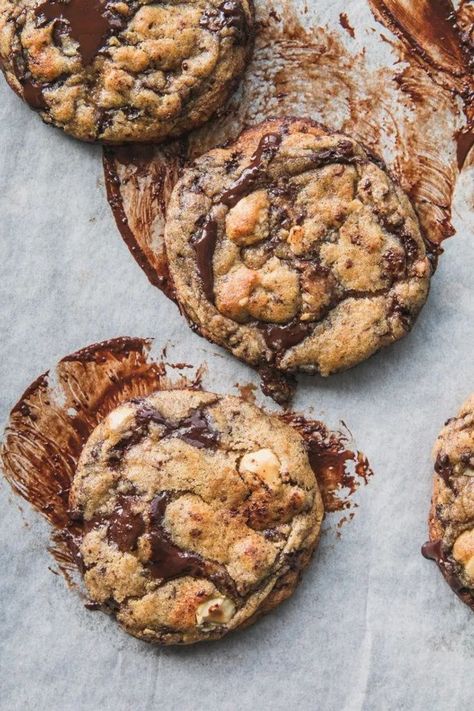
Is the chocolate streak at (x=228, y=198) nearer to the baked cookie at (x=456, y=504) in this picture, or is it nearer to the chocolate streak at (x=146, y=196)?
the chocolate streak at (x=146, y=196)

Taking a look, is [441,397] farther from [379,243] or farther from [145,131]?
[145,131]

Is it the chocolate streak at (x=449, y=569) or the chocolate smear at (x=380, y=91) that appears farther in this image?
the chocolate smear at (x=380, y=91)

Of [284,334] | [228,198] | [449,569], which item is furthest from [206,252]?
[449,569]

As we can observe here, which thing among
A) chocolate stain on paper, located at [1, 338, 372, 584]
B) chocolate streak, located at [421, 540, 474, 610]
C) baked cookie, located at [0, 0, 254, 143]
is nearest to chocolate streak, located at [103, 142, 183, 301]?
baked cookie, located at [0, 0, 254, 143]

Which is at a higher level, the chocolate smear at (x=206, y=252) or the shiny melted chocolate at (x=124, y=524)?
the chocolate smear at (x=206, y=252)

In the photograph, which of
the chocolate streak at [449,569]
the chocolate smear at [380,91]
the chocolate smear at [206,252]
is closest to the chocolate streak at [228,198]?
the chocolate smear at [206,252]

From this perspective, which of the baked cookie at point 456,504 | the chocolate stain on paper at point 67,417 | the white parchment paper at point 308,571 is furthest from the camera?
the chocolate stain on paper at point 67,417
